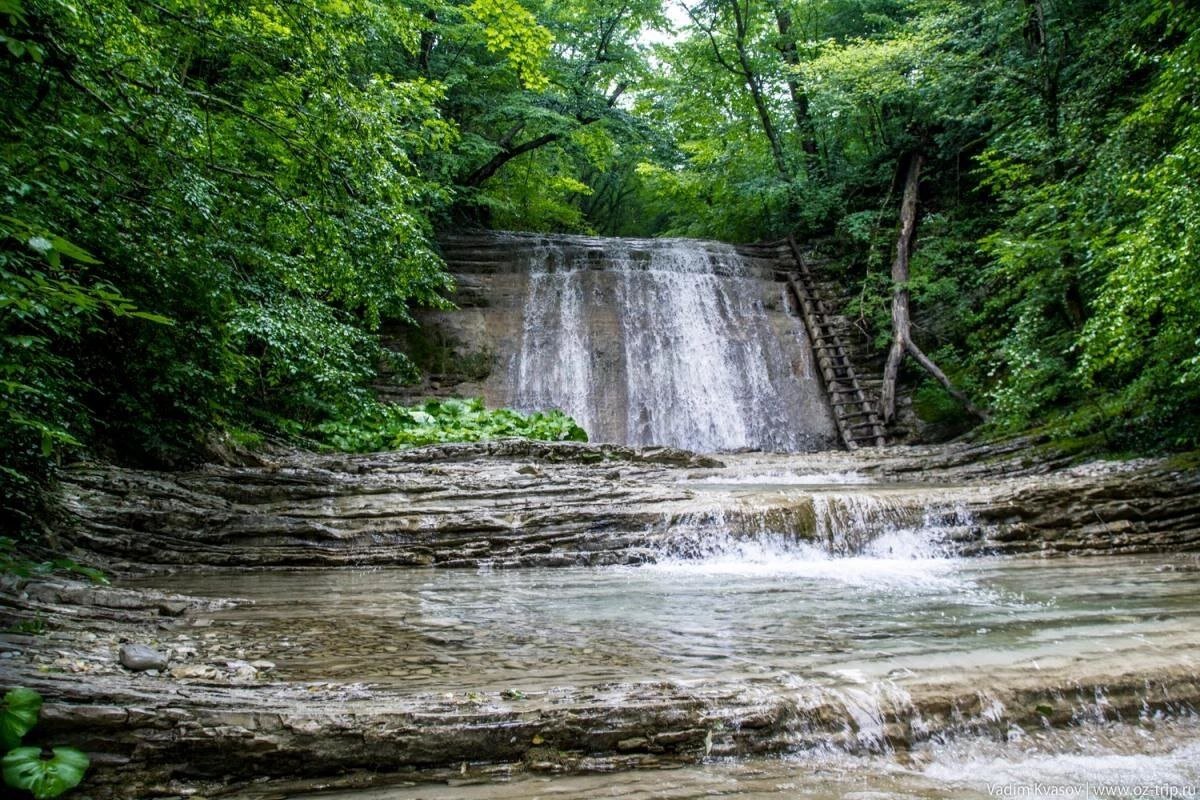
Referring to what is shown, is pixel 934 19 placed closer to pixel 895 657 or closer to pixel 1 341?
pixel 895 657

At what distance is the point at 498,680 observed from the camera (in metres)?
3.21

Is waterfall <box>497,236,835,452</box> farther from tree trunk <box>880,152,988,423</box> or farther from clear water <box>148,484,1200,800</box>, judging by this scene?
clear water <box>148,484,1200,800</box>

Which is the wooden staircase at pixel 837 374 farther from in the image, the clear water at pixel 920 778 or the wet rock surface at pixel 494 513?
the clear water at pixel 920 778

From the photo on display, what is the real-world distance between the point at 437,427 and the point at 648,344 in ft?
20.7

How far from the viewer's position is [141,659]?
312cm

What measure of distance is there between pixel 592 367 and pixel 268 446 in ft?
25.9

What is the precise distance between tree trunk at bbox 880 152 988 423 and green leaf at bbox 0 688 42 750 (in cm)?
1417

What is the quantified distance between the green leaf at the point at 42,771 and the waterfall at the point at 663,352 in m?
12.7

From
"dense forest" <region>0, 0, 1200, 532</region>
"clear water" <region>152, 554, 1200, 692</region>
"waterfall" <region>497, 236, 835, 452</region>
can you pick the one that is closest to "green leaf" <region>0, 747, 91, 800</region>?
"clear water" <region>152, 554, 1200, 692</region>

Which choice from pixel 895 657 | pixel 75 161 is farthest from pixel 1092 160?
pixel 75 161

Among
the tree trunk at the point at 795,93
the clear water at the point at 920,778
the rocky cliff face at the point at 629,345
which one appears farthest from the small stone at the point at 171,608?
the tree trunk at the point at 795,93

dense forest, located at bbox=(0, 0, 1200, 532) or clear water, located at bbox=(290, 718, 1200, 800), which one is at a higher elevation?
dense forest, located at bbox=(0, 0, 1200, 532)

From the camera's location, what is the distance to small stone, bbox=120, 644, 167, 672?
309cm

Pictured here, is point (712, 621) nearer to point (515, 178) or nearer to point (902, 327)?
point (902, 327)
